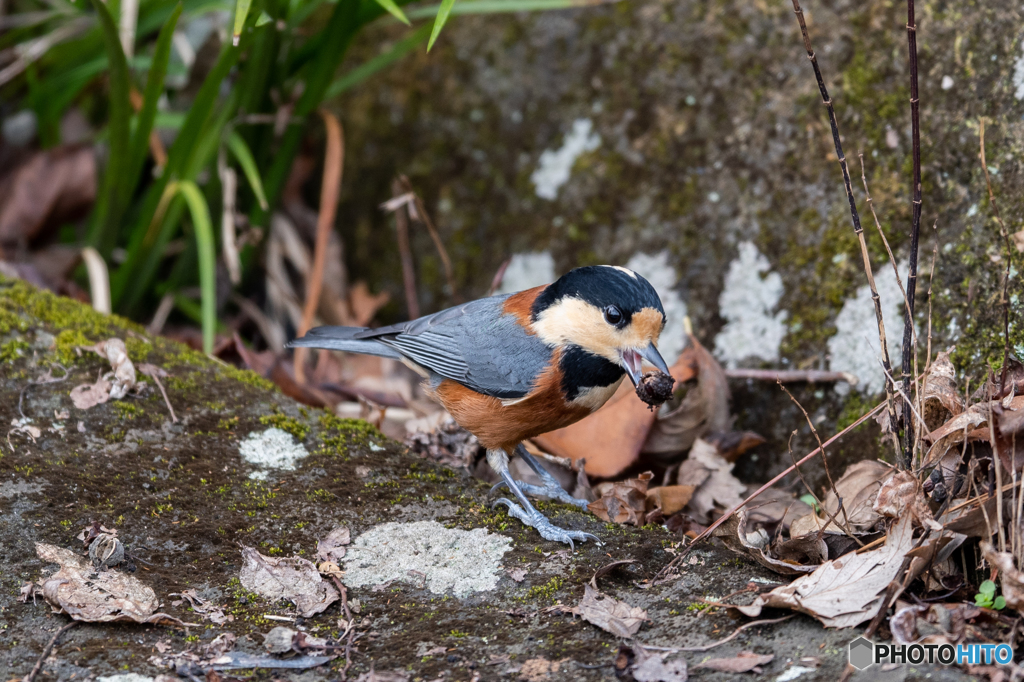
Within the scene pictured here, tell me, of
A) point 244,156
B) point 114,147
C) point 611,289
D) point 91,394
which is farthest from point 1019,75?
point 114,147

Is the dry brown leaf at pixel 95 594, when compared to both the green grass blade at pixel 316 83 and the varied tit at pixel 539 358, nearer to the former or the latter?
the varied tit at pixel 539 358

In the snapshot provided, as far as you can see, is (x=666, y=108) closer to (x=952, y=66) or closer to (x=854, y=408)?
(x=952, y=66)

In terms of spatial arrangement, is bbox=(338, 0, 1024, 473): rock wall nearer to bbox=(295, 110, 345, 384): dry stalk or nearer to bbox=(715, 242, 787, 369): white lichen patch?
bbox=(715, 242, 787, 369): white lichen patch

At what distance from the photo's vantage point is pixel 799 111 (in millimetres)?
3879

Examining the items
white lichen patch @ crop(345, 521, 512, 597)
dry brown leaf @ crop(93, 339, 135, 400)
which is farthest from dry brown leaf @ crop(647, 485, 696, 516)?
dry brown leaf @ crop(93, 339, 135, 400)

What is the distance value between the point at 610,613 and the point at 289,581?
930mm

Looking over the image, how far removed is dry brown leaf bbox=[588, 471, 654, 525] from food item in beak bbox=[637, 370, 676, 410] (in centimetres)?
35

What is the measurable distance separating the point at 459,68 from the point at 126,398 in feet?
9.14

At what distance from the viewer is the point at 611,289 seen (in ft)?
9.82

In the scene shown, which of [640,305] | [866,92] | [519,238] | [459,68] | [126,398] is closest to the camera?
[640,305]

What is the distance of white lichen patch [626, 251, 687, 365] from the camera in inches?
159

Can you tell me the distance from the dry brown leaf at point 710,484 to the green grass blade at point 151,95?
2.77m

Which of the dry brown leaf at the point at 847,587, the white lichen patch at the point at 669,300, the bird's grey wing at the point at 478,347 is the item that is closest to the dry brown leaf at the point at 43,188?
the bird's grey wing at the point at 478,347

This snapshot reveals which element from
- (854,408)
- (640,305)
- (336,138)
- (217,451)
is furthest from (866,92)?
(217,451)
